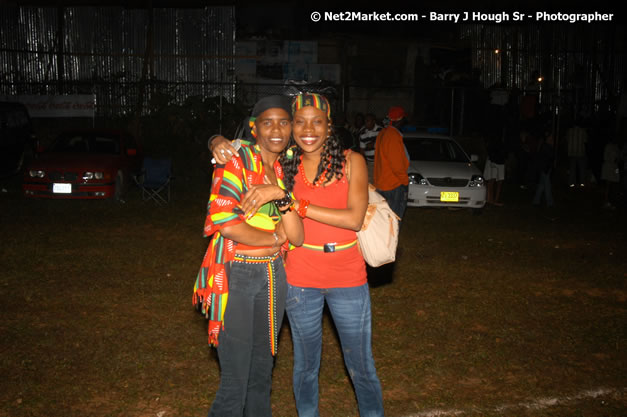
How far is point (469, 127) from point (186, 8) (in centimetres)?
1102

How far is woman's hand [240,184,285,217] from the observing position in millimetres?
3021

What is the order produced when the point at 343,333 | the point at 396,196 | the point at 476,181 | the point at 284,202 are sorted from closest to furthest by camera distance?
the point at 284,202 < the point at 343,333 < the point at 396,196 < the point at 476,181

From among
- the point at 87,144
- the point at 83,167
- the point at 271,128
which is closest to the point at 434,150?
the point at 83,167

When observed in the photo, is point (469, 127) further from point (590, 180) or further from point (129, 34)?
point (129, 34)

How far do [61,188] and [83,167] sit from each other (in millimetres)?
625

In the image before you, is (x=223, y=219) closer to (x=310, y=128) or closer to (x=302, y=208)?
(x=302, y=208)

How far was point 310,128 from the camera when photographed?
3.50 m

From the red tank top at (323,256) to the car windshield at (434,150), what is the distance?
430 inches

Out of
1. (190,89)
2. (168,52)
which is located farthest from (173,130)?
(168,52)

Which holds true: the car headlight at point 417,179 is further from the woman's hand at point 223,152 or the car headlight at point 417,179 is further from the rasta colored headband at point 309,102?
the woman's hand at point 223,152

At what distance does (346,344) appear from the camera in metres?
3.59

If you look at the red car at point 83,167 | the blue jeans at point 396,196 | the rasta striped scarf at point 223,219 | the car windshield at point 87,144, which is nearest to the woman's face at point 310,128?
the rasta striped scarf at point 223,219

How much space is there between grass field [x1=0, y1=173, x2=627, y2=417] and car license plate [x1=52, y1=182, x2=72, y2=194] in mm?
1896

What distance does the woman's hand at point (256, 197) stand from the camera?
9.91 feet
